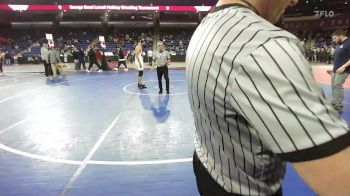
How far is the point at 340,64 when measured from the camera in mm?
7840

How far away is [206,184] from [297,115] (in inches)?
24.3

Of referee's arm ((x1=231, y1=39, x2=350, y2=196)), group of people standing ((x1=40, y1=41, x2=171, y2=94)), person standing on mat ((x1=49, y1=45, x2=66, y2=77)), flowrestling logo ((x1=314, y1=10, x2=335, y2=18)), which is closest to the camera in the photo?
referee's arm ((x1=231, y1=39, x2=350, y2=196))

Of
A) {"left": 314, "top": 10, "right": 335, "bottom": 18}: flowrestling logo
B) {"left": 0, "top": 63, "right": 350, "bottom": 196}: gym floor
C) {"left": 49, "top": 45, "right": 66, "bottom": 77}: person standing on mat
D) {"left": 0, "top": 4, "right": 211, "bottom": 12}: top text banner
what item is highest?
{"left": 0, "top": 4, "right": 211, "bottom": 12}: top text banner

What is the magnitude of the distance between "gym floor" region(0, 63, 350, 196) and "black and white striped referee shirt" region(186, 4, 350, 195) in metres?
2.31

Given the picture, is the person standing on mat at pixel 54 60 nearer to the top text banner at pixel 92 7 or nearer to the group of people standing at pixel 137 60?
the group of people standing at pixel 137 60

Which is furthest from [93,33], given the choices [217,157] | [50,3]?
[217,157]

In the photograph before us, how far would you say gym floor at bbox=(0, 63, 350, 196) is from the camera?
4367mm

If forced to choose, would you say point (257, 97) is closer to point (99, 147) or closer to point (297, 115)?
point (297, 115)

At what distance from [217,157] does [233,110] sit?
313 millimetres

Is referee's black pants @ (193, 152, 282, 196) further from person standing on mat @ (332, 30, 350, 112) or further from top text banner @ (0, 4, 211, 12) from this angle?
top text banner @ (0, 4, 211, 12)

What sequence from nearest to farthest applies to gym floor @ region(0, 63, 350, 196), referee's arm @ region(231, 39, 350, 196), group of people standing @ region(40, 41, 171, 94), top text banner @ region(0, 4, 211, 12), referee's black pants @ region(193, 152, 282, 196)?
referee's arm @ region(231, 39, 350, 196) → referee's black pants @ region(193, 152, 282, 196) → gym floor @ region(0, 63, 350, 196) → group of people standing @ region(40, 41, 171, 94) → top text banner @ region(0, 4, 211, 12)

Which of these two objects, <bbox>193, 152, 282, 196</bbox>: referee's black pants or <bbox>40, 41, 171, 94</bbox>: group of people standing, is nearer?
<bbox>193, 152, 282, 196</bbox>: referee's black pants

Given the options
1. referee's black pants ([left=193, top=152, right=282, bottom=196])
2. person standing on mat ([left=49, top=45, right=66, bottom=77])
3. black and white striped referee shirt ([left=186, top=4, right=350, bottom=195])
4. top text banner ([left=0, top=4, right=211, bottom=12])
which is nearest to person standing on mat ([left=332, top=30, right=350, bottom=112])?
referee's black pants ([left=193, top=152, right=282, bottom=196])

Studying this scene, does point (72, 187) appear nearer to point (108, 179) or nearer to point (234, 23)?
point (108, 179)
